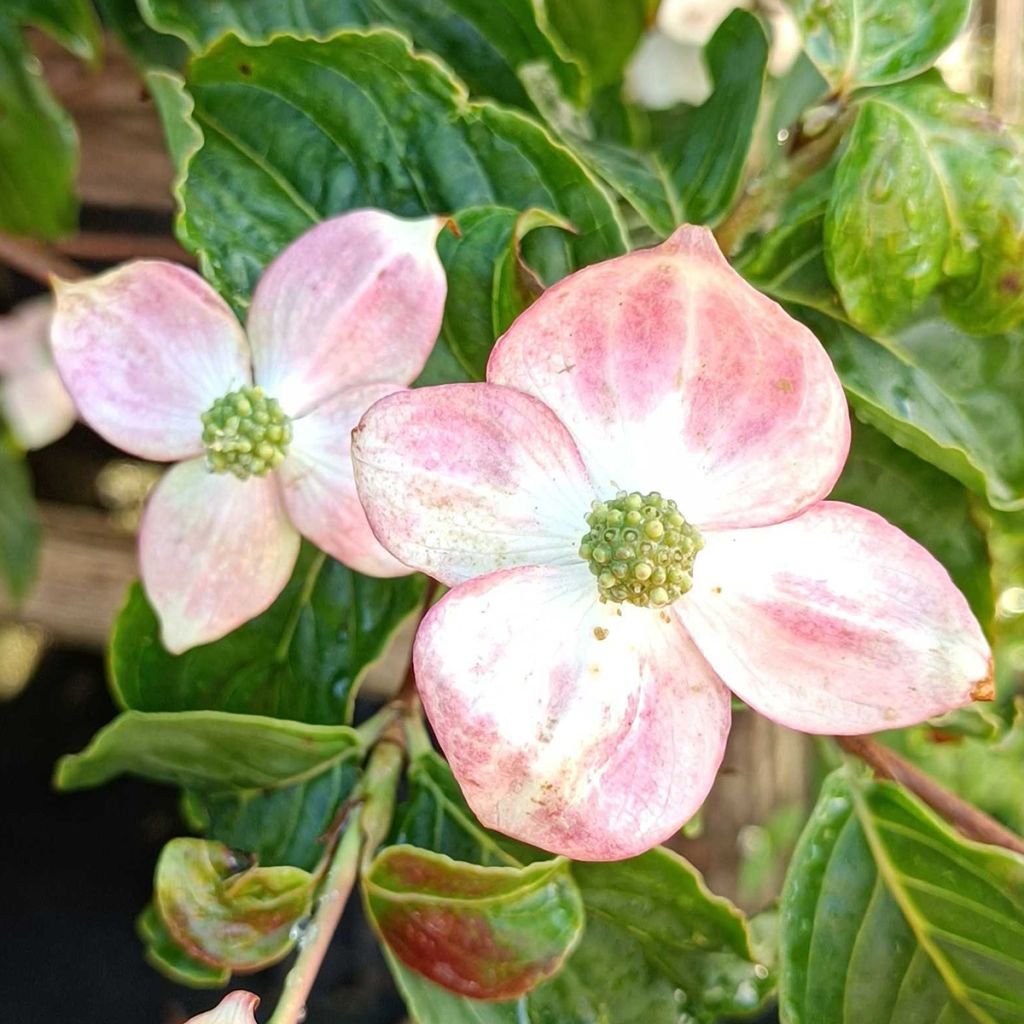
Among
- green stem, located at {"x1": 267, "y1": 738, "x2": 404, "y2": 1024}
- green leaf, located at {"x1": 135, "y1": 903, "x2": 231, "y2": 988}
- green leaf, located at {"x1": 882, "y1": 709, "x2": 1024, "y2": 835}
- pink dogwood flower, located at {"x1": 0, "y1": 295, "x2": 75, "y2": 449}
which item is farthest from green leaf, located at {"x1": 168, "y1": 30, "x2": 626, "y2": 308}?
green leaf, located at {"x1": 882, "y1": 709, "x2": 1024, "y2": 835}

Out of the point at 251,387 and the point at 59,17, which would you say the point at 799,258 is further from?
the point at 59,17

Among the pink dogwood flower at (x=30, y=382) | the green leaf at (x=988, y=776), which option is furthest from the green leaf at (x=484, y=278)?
the green leaf at (x=988, y=776)

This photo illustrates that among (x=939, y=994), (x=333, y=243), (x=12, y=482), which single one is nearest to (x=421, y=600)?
(x=333, y=243)

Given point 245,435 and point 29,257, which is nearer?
point 245,435

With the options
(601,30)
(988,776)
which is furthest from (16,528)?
(988,776)

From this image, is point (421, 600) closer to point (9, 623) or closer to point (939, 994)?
point (939, 994)

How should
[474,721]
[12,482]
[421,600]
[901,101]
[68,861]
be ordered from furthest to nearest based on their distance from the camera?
[68,861] < [12,482] < [421,600] < [901,101] < [474,721]
